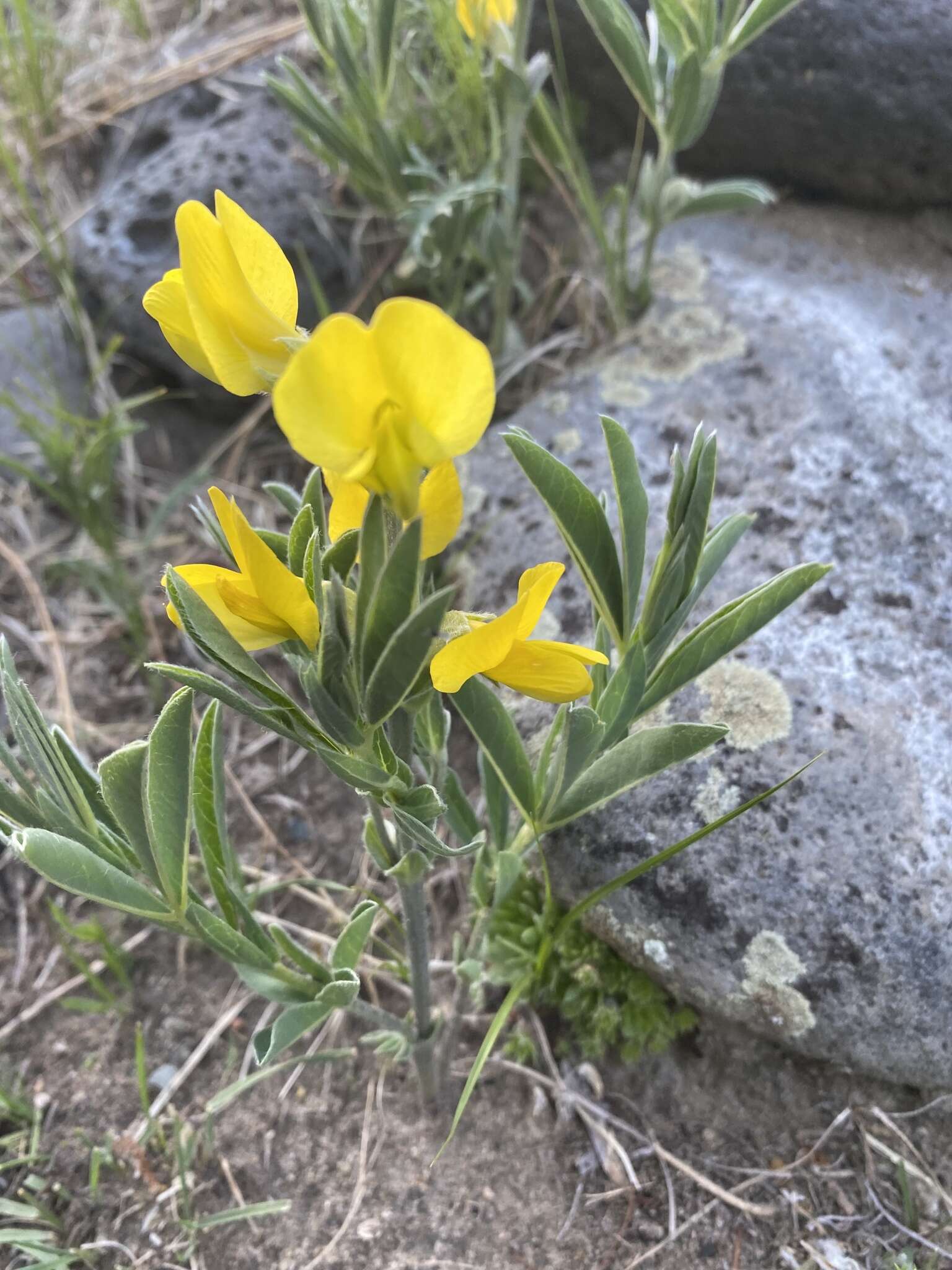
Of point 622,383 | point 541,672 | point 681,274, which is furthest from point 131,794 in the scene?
point 681,274

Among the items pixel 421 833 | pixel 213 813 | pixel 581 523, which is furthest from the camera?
pixel 213 813

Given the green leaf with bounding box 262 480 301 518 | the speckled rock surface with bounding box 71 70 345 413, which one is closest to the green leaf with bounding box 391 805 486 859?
the green leaf with bounding box 262 480 301 518

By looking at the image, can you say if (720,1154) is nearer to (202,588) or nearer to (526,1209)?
(526,1209)

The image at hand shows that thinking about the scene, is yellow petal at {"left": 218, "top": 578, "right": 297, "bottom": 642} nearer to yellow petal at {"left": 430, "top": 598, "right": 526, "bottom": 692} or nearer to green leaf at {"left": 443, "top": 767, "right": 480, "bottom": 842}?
yellow petal at {"left": 430, "top": 598, "right": 526, "bottom": 692}

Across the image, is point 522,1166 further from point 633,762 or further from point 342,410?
point 342,410

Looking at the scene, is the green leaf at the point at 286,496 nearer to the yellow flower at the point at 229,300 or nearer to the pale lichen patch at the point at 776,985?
the yellow flower at the point at 229,300
